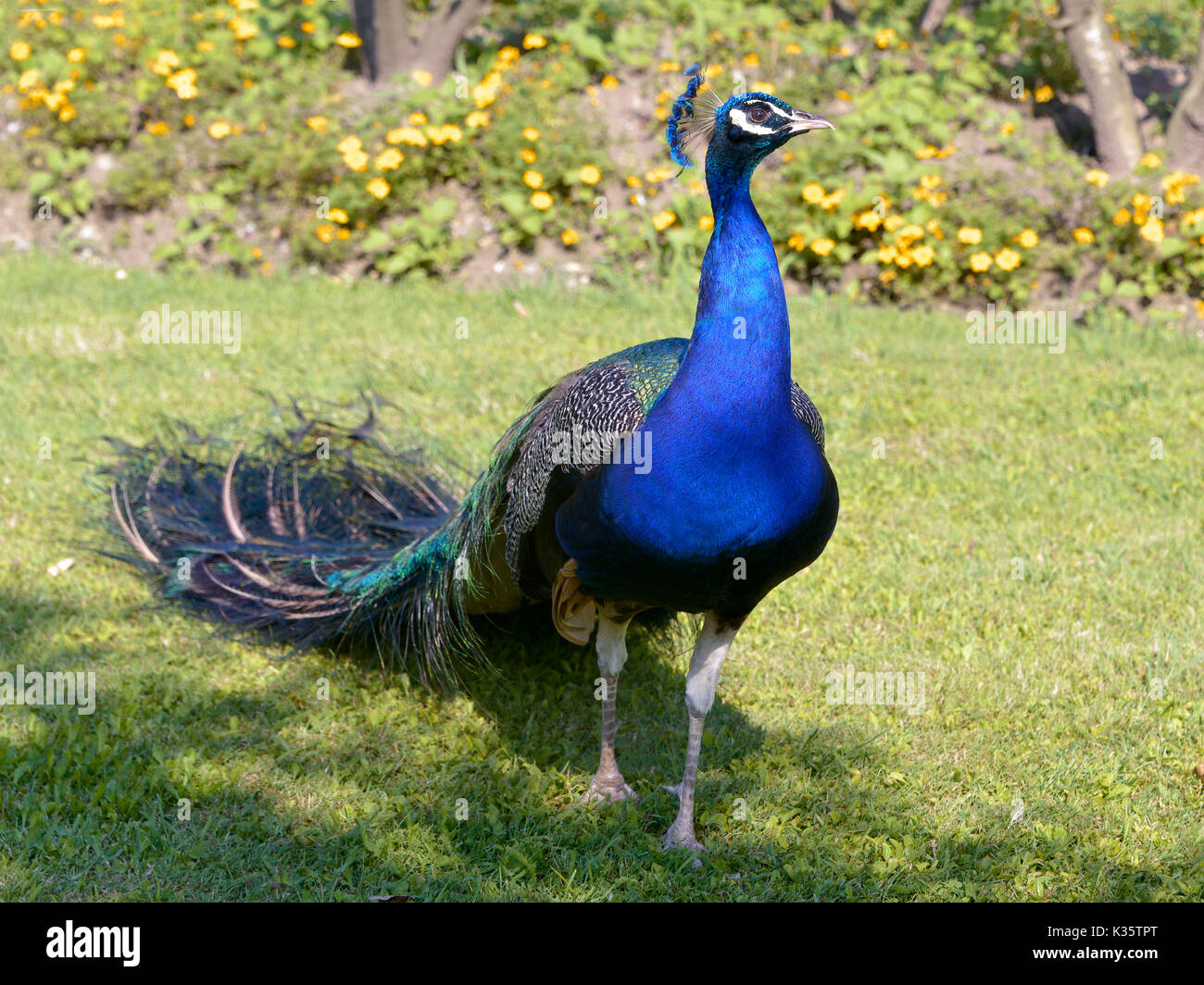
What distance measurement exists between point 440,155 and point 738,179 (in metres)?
6.01

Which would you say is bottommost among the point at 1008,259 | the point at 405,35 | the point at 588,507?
the point at 588,507

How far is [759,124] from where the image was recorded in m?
3.27

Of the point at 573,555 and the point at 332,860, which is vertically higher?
the point at 573,555

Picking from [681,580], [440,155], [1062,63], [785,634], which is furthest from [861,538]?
[1062,63]

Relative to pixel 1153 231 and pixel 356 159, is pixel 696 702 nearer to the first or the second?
pixel 1153 231

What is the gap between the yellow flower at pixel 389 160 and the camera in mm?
8508

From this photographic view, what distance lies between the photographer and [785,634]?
5.01 meters

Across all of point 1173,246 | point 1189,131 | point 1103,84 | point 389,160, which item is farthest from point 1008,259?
point 389,160

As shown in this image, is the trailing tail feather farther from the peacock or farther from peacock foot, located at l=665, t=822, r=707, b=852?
peacock foot, located at l=665, t=822, r=707, b=852

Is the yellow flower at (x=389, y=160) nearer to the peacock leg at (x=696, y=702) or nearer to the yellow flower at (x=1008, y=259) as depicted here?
the yellow flower at (x=1008, y=259)

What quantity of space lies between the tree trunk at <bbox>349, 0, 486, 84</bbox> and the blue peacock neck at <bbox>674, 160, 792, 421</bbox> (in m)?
7.00

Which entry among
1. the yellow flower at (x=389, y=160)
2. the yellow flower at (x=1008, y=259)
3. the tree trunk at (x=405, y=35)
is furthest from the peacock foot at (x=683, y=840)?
the tree trunk at (x=405, y=35)

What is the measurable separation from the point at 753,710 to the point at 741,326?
183 centimetres

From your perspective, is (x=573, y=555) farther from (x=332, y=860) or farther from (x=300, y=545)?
(x=300, y=545)
